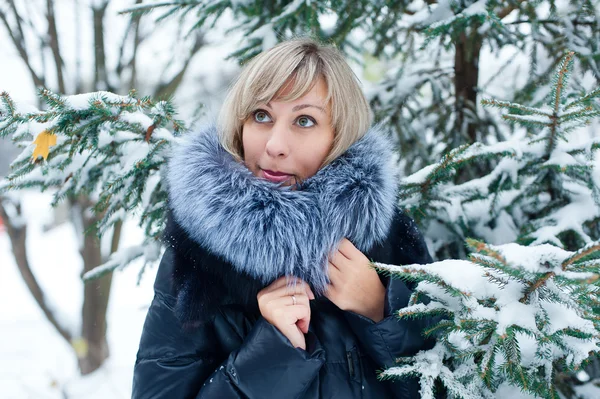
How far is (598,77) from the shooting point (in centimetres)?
229

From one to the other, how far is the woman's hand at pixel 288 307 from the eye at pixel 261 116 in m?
0.53

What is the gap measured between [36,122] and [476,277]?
1567mm

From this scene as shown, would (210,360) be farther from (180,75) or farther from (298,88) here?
(180,75)

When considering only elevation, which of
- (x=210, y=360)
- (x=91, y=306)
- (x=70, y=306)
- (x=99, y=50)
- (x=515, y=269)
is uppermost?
(x=515, y=269)

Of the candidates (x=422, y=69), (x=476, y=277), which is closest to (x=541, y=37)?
(x=422, y=69)

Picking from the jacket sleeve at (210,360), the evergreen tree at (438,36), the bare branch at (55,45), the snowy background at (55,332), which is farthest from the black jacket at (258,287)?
the bare branch at (55,45)

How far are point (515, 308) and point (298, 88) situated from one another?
893mm

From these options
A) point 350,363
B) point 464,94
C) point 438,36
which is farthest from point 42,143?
point 464,94

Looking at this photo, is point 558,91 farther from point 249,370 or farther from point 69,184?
point 69,184

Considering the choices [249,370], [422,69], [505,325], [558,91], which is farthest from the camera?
[422,69]

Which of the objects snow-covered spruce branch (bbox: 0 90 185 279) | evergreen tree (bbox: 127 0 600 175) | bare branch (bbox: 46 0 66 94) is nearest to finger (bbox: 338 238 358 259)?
snow-covered spruce branch (bbox: 0 90 185 279)

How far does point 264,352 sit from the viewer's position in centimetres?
131

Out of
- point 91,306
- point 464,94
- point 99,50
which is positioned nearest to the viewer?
point 464,94

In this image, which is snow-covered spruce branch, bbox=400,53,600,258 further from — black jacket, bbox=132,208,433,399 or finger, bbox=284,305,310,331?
finger, bbox=284,305,310,331
